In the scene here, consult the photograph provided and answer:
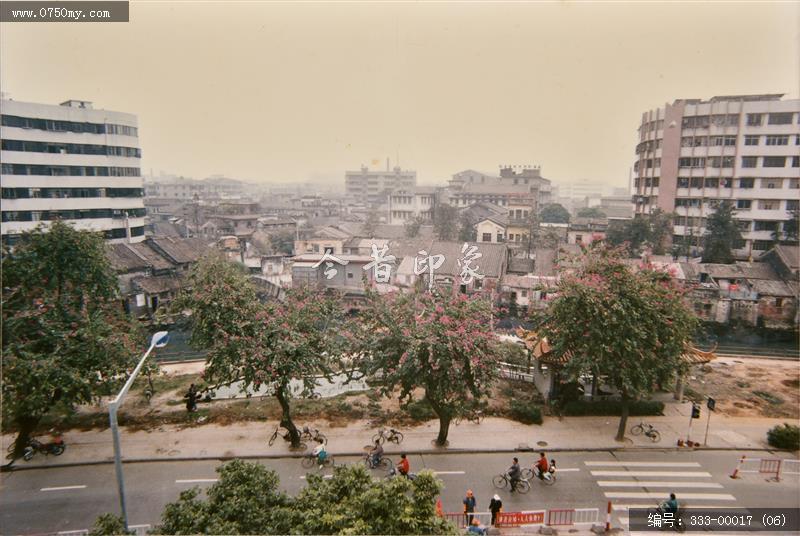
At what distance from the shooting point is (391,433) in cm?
1270

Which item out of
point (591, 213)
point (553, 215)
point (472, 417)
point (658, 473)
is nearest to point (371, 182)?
point (553, 215)

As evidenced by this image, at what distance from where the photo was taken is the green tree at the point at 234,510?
578cm

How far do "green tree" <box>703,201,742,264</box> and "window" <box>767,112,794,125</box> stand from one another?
6473 mm

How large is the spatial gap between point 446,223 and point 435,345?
2866cm

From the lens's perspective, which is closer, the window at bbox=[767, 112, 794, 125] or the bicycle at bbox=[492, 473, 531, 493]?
the bicycle at bbox=[492, 473, 531, 493]

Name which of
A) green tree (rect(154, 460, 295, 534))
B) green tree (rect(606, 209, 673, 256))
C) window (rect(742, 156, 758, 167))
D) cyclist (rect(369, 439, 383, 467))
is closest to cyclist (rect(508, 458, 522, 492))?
cyclist (rect(369, 439, 383, 467))

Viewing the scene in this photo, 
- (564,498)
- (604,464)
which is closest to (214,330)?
(564,498)

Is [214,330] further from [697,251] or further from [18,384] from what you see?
[697,251]

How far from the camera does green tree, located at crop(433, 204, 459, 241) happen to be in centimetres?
3816

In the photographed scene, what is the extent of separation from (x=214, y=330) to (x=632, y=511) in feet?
34.1

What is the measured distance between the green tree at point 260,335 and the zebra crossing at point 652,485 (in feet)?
23.2

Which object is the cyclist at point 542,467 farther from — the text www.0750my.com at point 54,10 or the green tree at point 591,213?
the green tree at point 591,213

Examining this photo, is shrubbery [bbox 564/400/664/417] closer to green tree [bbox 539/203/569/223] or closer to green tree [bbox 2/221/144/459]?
green tree [bbox 2/221/144/459]

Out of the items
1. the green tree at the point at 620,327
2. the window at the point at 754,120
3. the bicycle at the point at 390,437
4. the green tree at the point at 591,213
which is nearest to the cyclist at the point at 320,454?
the bicycle at the point at 390,437
